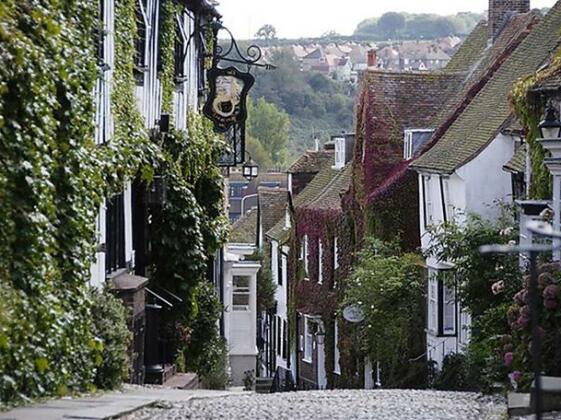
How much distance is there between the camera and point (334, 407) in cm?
1645

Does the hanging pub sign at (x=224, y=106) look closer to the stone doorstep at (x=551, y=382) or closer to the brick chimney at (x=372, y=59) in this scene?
the stone doorstep at (x=551, y=382)

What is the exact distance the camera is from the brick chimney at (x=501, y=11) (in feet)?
129

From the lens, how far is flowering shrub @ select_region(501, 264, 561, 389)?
1684 centimetres

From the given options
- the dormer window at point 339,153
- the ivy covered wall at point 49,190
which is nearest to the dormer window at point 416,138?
the dormer window at point 339,153

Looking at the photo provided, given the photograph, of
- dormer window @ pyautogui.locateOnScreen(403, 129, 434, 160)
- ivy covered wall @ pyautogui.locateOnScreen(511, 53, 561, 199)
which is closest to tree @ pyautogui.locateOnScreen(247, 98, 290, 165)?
dormer window @ pyautogui.locateOnScreen(403, 129, 434, 160)

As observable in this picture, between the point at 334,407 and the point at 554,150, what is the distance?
574cm

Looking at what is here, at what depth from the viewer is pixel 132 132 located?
20359 millimetres

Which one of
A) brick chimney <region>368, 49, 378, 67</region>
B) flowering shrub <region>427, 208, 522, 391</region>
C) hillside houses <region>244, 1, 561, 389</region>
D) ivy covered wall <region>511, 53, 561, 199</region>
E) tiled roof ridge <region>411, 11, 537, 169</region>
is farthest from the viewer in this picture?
brick chimney <region>368, 49, 378, 67</region>

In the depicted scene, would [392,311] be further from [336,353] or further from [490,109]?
[336,353]

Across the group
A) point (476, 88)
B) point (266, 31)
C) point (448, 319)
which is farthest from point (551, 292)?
point (266, 31)

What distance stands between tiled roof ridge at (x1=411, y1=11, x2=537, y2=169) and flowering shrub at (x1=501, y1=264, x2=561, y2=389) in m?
18.0

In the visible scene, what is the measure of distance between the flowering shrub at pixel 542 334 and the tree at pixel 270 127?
333 feet

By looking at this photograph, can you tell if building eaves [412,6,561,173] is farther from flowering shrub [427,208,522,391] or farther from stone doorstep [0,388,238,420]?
stone doorstep [0,388,238,420]

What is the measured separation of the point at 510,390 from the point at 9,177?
765 cm
